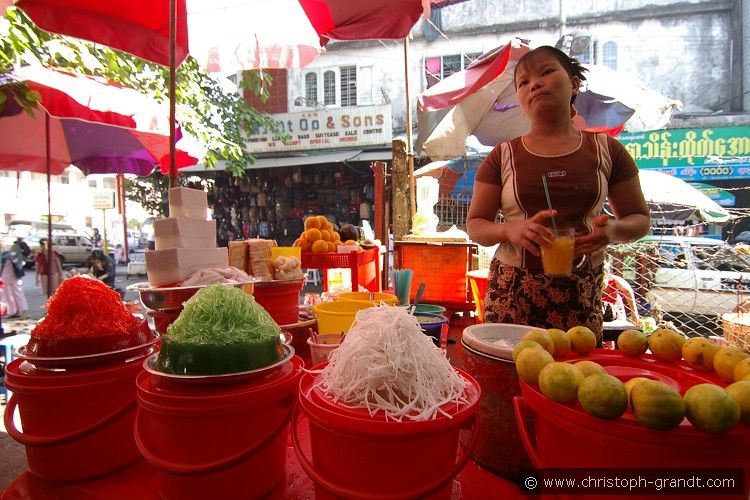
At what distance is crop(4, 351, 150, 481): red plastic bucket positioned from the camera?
1.12 metres

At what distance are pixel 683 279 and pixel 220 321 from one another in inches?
358

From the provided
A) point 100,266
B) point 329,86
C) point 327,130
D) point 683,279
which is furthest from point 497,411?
point 329,86

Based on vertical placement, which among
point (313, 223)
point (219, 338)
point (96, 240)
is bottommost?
point (219, 338)

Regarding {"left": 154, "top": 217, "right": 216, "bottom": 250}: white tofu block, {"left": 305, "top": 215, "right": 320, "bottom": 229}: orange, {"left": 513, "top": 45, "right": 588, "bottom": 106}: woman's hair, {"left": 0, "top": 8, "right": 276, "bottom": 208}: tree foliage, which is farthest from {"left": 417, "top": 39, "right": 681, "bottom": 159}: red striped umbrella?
{"left": 154, "top": 217, "right": 216, "bottom": 250}: white tofu block

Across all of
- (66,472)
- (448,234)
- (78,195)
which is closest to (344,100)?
(448,234)

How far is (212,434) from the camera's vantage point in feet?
3.12

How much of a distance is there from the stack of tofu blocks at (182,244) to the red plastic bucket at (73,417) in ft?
1.71

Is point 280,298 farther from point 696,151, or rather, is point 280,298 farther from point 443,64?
point 696,151

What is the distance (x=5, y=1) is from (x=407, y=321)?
3309 millimetres

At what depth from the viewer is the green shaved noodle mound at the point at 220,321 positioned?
1.02 meters

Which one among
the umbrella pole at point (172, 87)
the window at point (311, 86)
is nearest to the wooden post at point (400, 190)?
the umbrella pole at point (172, 87)

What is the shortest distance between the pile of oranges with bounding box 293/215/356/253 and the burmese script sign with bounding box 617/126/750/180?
1161 centimetres

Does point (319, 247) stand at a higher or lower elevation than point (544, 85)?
lower

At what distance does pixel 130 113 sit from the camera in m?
4.18
